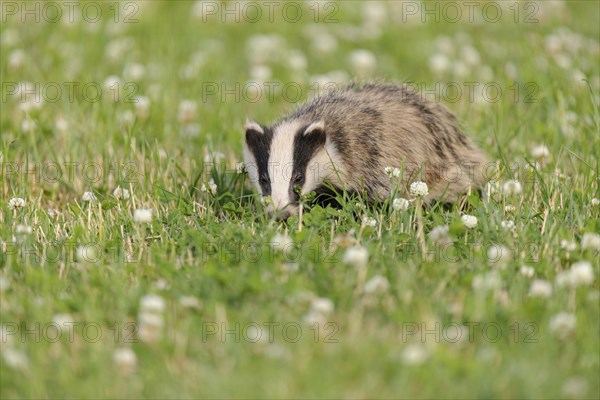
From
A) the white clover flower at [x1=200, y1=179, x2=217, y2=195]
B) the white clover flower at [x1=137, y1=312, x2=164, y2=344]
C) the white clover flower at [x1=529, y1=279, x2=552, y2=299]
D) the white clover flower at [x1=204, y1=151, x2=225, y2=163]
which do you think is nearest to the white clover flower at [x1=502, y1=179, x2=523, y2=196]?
the white clover flower at [x1=529, y1=279, x2=552, y2=299]

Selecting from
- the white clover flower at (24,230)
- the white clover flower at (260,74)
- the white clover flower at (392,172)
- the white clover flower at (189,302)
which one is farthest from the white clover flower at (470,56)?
the white clover flower at (189,302)

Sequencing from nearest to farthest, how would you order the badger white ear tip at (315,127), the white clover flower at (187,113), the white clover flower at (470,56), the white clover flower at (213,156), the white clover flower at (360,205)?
the white clover flower at (360,205)
the badger white ear tip at (315,127)
the white clover flower at (213,156)
the white clover flower at (187,113)
the white clover flower at (470,56)

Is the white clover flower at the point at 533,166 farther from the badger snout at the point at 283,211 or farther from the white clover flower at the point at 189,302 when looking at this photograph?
the white clover flower at the point at 189,302

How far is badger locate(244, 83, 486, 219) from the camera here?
619 centimetres

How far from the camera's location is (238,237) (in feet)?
17.6

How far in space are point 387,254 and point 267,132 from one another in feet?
5.22

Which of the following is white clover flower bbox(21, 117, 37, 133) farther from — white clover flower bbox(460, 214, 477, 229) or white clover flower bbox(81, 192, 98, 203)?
white clover flower bbox(460, 214, 477, 229)

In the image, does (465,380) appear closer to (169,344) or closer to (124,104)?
(169,344)

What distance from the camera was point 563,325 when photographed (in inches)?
170

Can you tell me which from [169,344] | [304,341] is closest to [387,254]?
[304,341]

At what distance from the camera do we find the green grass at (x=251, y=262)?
13.4ft

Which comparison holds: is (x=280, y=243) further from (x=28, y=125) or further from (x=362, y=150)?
(x=28, y=125)

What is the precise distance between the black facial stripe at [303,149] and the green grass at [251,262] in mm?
382

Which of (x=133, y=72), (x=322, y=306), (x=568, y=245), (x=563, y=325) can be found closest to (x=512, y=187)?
(x=568, y=245)
